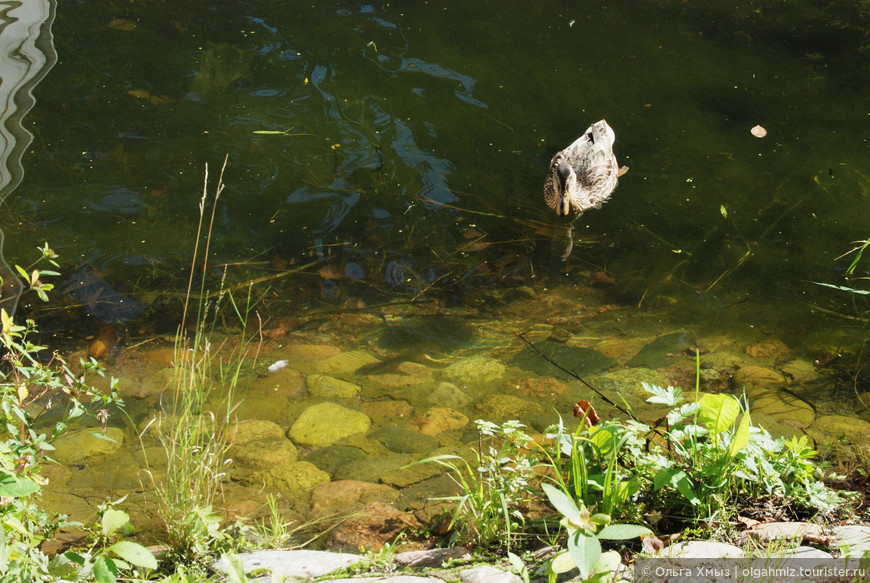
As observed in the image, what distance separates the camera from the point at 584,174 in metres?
5.95

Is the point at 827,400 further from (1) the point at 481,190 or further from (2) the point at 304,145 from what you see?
(2) the point at 304,145

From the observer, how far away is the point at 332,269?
5.18 meters

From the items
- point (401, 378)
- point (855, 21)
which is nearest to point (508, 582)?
point (401, 378)

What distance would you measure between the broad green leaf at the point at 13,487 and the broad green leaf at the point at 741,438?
84.7 inches

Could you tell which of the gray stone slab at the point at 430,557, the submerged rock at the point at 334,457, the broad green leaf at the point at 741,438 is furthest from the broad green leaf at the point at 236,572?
the broad green leaf at the point at 741,438

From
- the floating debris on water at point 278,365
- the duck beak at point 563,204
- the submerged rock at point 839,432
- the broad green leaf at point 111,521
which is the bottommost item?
the floating debris on water at point 278,365

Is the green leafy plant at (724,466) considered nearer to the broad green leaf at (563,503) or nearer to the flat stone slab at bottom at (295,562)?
the broad green leaf at (563,503)

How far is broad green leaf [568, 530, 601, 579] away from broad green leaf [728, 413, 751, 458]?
695 mm

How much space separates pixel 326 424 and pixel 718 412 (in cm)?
211

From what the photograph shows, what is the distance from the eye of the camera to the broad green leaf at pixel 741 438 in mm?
2303

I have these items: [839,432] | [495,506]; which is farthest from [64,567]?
[839,432]

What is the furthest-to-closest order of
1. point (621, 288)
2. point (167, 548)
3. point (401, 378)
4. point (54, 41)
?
point (54, 41), point (621, 288), point (401, 378), point (167, 548)

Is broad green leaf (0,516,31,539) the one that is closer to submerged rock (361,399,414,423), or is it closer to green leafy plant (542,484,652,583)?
green leafy plant (542,484,652,583)

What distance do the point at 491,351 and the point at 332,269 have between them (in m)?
1.43
